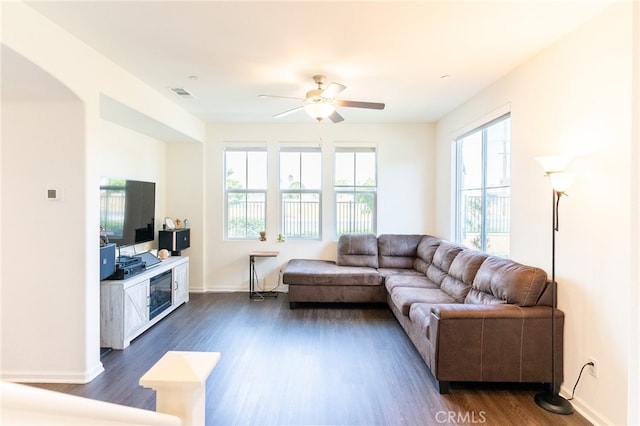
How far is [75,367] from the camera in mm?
A: 2732

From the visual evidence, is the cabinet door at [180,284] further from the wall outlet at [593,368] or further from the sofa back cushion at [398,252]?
the wall outlet at [593,368]

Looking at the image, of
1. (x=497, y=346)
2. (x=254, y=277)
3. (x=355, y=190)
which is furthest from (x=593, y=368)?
(x=254, y=277)

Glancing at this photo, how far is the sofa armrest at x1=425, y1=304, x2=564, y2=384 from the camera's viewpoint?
2.52m

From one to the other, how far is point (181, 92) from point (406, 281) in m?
3.65

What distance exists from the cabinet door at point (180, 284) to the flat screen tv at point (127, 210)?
0.58 m

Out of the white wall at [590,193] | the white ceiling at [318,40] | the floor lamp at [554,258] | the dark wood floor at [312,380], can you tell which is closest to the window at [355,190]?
the white ceiling at [318,40]

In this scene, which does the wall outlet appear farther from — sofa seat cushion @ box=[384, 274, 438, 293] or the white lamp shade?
sofa seat cushion @ box=[384, 274, 438, 293]

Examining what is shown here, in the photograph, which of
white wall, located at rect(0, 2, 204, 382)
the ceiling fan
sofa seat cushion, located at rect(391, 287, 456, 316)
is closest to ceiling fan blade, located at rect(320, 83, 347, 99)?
the ceiling fan

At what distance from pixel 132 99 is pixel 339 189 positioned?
3.22 meters

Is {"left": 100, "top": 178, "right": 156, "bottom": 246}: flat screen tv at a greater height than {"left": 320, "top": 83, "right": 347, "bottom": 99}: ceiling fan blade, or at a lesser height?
lesser

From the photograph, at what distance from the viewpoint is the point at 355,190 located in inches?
218

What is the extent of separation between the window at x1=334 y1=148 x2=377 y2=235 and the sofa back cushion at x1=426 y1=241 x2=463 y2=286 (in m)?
1.30

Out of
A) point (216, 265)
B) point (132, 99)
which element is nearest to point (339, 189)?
point (216, 265)

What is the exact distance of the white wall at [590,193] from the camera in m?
2.07
